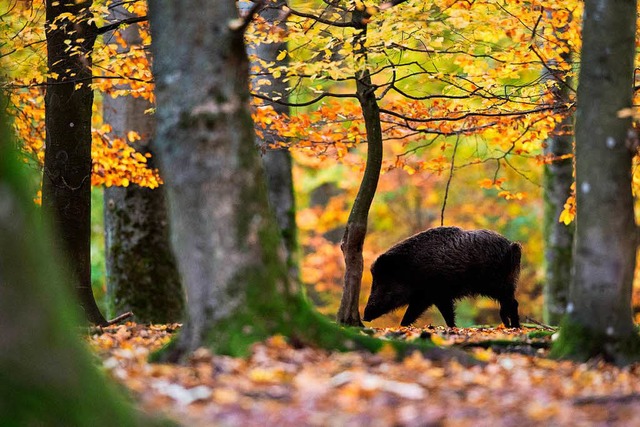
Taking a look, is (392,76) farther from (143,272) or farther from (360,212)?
(143,272)

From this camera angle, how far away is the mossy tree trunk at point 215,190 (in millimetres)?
5855

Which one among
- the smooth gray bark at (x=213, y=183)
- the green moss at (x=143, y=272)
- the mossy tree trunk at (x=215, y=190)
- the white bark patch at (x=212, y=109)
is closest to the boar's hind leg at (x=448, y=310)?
the green moss at (x=143, y=272)

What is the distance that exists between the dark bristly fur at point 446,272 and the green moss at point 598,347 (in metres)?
5.65

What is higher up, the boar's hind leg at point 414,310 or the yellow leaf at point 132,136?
the yellow leaf at point 132,136

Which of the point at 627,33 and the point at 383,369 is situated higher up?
the point at 627,33

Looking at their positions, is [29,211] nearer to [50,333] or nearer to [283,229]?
[50,333]

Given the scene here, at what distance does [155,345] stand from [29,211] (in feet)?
10.5

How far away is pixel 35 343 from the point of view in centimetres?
399

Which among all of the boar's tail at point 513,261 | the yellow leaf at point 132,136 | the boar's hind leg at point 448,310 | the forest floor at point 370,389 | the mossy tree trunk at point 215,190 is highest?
the yellow leaf at point 132,136

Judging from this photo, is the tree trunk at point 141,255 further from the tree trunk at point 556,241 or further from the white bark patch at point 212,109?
the white bark patch at point 212,109

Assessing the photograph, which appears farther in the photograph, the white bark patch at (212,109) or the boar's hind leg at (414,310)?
the boar's hind leg at (414,310)

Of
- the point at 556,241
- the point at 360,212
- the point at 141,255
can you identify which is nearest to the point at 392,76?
the point at 360,212

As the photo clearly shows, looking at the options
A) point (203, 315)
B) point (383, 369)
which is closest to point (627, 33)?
point (383, 369)

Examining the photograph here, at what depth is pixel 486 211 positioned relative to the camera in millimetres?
26094
